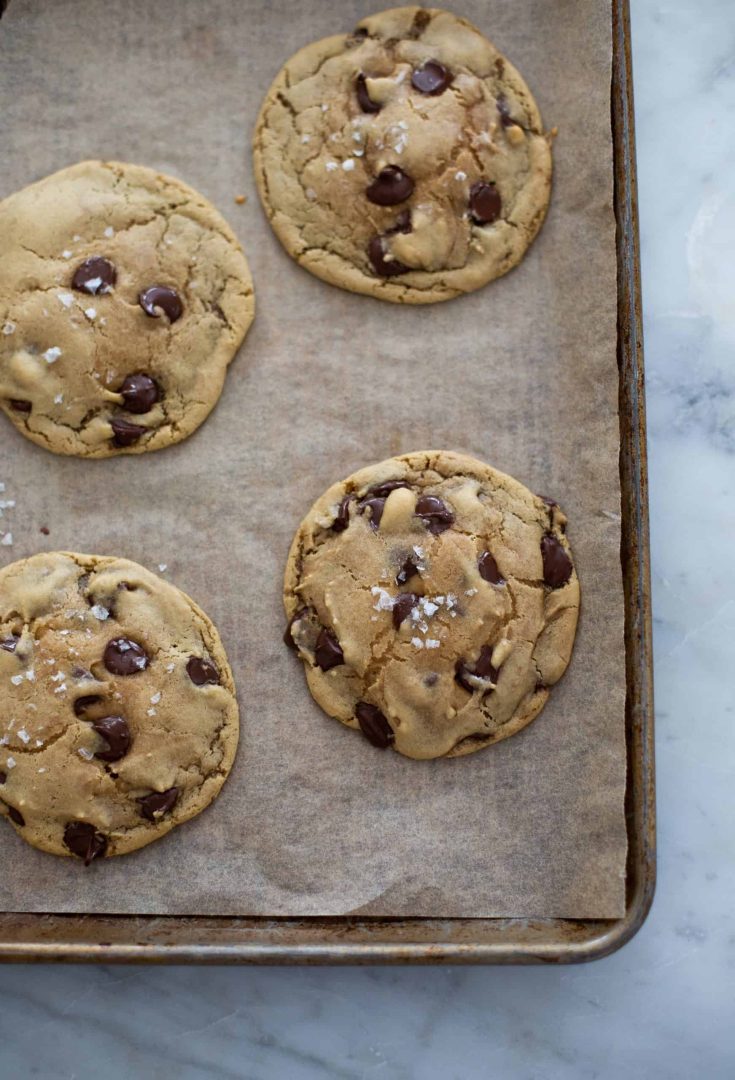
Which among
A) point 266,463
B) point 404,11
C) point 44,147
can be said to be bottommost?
point 266,463

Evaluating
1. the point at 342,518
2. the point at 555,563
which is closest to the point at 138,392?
the point at 342,518

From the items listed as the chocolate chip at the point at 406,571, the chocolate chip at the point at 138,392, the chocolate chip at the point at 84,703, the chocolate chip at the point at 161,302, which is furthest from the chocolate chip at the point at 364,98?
the chocolate chip at the point at 84,703

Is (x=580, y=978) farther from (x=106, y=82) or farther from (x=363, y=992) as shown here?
(x=106, y=82)

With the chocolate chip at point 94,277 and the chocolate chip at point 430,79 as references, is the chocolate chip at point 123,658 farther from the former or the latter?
the chocolate chip at point 430,79

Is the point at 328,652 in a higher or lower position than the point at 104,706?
higher

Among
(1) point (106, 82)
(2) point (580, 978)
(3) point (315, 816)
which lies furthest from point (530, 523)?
(1) point (106, 82)

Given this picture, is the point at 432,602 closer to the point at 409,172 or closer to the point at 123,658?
the point at 123,658
